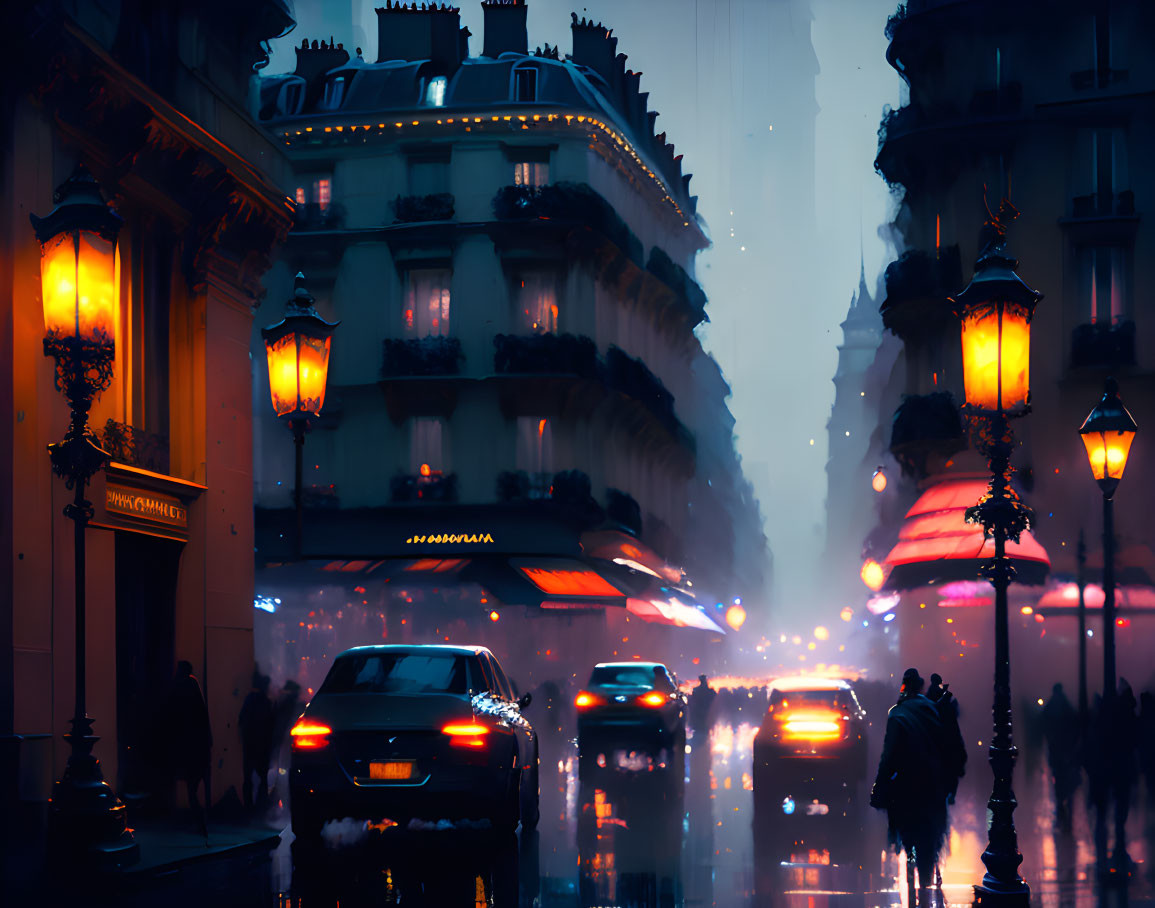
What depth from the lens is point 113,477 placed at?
16.5 metres

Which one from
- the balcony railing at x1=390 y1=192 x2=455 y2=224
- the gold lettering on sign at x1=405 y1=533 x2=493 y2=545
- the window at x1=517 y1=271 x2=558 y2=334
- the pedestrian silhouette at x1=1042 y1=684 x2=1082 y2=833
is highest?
the balcony railing at x1=390 y1=192 x2=455 y2=224

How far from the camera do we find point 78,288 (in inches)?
490

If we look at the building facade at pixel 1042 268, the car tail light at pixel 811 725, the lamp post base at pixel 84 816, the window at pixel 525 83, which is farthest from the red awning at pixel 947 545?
the lamp post base at pixel 84 816

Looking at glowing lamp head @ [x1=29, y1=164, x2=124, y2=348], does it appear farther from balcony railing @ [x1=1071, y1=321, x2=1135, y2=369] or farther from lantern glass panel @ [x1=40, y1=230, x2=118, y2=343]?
balcony railing @ [x1=1071, y1=321, x2=1135, y2=369]

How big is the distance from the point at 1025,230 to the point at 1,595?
91.0ft

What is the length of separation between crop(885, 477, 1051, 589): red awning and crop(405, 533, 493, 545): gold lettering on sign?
991 cm

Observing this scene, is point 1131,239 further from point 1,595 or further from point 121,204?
point 1,595

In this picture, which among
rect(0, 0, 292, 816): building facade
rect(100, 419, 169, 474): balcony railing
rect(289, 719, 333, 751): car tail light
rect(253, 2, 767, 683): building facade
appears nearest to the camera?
rect(289, 719, 333, 751): car tail light

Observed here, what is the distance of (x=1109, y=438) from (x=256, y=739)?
37.7 feet

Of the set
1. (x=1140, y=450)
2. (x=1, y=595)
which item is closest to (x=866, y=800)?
(x=1, y=595)

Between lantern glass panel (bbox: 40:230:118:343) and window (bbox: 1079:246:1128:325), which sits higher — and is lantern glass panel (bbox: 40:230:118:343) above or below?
below

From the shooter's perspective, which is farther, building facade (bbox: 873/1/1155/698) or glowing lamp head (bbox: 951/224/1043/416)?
building facade (bbox: 873/1/1155/698)

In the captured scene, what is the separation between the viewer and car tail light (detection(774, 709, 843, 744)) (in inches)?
771

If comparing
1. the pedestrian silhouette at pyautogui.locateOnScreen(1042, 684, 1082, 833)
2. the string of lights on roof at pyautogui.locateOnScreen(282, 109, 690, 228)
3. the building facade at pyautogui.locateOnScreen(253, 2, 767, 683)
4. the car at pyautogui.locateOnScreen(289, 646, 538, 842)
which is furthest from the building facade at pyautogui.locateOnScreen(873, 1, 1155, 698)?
the car at pyautogui.locateOnScreen(289, 646, 538, 842)
